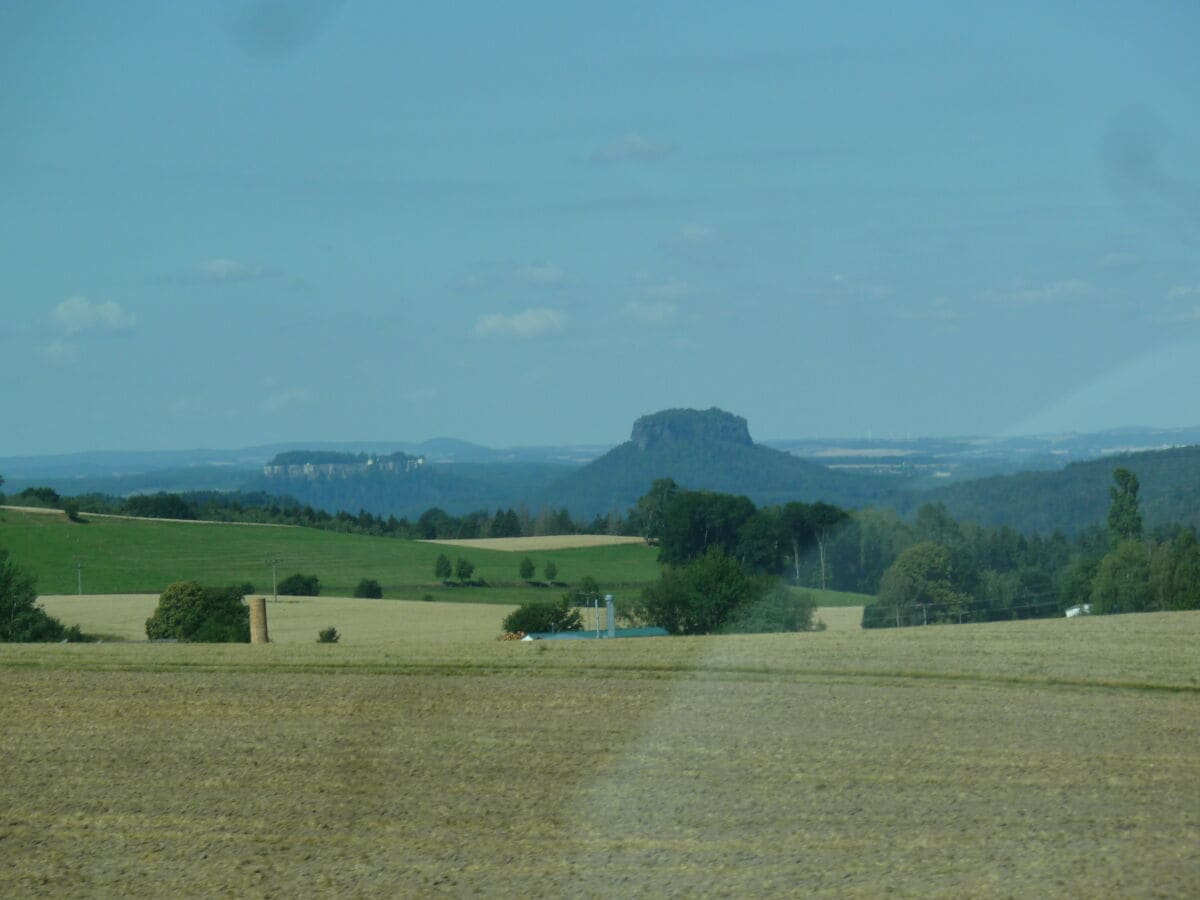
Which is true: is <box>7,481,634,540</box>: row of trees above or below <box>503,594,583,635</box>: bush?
above

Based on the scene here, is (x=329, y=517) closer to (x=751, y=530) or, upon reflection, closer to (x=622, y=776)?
(x=751, y=530)

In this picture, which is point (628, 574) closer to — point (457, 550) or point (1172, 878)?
point (457, 550)

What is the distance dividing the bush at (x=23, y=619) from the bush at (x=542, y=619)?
50.0 feet

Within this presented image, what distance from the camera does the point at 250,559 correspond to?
276 ft

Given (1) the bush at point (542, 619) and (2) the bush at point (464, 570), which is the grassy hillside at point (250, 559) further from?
(1) the bush at point (542, 619)

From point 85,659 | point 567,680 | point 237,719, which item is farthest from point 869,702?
point 85,659

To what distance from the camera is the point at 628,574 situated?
76.2 m

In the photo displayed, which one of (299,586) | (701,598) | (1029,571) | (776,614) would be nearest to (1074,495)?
(1029,571)

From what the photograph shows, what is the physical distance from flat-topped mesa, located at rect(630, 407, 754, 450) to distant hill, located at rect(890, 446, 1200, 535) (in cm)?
5182

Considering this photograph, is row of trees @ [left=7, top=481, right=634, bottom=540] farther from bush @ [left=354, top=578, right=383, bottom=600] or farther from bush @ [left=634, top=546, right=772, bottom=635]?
bush @ [left=634, top=546, right=772, bottom=635]

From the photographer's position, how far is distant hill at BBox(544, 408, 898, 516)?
81.6m

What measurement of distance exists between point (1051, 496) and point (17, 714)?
40.4 metres

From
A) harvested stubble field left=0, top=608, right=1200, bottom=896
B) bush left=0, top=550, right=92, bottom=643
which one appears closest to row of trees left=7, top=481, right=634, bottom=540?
bush left=0, top=550, right=92, bottom=643

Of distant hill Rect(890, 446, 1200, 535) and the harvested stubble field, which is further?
distant hill Rect(890, 446, 1200, 535)
